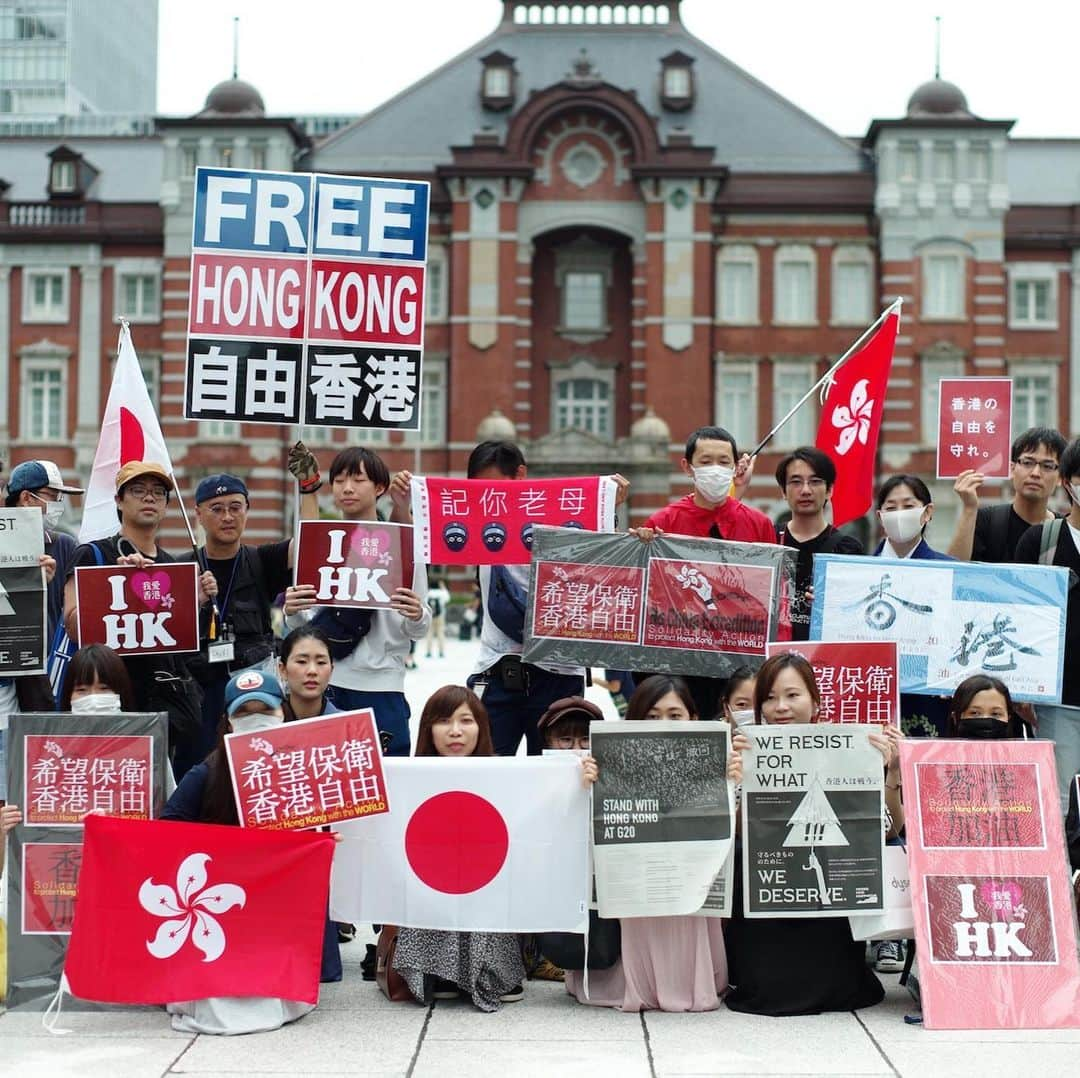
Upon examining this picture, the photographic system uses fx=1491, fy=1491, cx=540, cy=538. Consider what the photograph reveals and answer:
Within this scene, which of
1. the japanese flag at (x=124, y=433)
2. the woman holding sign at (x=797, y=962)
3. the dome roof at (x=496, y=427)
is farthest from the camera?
the dome roof at (x=496, y=427)

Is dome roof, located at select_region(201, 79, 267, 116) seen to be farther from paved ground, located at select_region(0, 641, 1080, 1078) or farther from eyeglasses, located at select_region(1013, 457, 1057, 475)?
paved ground, located at select_region(0, 641, 1080, 1078)

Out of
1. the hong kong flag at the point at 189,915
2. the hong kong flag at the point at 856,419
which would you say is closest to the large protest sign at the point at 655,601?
the hong kong flag at the point at 189,915

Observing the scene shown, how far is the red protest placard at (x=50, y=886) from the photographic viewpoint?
17.2ft

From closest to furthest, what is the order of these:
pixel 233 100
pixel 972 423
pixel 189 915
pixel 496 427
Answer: pixel 189 915 < pixel 972 423 < pixel 496 427 < pixel 233 100

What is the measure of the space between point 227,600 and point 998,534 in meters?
3.40

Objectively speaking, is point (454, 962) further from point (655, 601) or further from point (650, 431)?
point (650, 431)

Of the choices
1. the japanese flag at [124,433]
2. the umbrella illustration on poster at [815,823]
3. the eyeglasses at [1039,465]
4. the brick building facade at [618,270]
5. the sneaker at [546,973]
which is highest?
the brick building facade at [618,270]

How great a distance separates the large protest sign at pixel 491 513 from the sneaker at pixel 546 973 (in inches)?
Result: 68.1

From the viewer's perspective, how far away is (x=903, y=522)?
627 cm

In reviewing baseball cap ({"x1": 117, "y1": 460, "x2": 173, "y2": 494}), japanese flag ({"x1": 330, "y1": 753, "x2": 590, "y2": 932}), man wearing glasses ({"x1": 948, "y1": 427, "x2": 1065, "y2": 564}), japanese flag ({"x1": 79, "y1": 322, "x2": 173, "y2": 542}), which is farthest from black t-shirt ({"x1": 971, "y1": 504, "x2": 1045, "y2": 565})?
japanese flag ({"x1": 79, "y1": 322, "x2": 173, "y2": 542})

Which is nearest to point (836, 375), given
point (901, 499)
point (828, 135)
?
point (901, 499)

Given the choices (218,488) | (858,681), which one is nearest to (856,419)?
(858,681)

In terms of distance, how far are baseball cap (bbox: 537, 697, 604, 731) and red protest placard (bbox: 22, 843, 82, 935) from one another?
178 centimetres

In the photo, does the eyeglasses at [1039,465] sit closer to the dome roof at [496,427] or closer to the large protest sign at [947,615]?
the large protest sign at [947,615]
